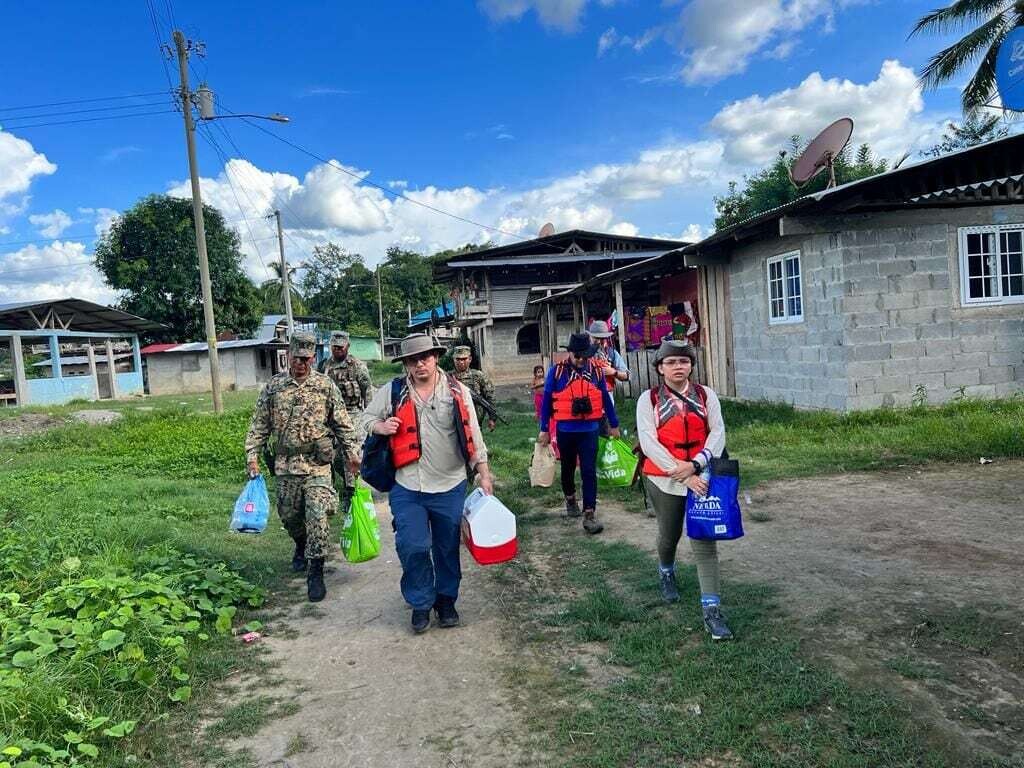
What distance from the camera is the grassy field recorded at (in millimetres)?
2830

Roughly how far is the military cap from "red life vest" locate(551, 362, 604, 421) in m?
1.99

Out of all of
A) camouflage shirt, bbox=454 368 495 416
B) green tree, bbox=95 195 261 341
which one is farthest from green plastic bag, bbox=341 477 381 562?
green tree, bbox=95 195 261 341

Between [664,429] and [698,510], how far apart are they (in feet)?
1.52

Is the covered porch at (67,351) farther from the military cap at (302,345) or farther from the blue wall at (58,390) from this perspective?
the military cap at (302,345)

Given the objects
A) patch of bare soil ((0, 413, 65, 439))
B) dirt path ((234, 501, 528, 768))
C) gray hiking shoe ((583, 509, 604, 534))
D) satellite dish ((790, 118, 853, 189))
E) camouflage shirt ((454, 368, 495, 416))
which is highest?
satellite dish ((790, 118, 853, 189))


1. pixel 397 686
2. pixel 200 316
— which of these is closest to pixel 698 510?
pixel 397 686

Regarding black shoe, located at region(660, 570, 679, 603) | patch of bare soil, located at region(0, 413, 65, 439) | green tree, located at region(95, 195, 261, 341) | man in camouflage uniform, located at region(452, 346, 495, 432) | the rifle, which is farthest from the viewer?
green tree, located at region(95, 195, 261, 341)

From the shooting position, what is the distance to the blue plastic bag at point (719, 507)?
369cm

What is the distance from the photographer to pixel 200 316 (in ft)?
127

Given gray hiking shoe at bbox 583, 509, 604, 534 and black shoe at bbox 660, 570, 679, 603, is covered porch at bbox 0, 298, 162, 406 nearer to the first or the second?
gray hiking shoe at bbox 583, 509, 604, 534

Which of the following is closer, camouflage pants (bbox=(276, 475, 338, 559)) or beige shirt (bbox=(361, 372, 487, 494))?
beige shirt (bbox=(361, 372, 487, 494))

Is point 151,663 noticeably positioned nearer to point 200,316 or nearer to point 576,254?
point 576,254

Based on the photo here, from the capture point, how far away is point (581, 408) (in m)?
5.95

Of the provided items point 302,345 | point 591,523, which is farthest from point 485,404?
point 302,345
